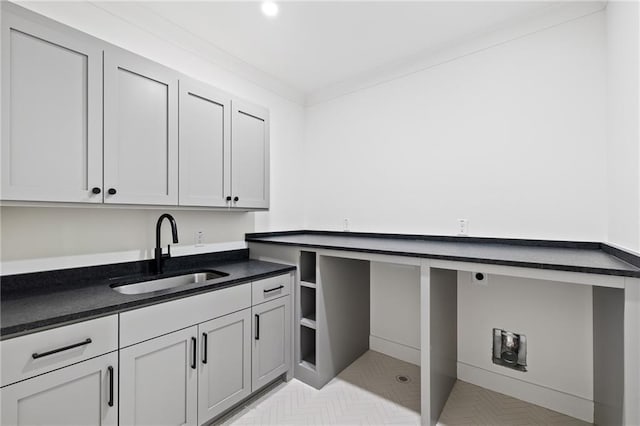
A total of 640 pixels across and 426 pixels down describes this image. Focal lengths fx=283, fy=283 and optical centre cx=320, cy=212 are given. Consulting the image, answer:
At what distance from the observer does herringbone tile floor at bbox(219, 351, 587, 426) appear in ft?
5.59

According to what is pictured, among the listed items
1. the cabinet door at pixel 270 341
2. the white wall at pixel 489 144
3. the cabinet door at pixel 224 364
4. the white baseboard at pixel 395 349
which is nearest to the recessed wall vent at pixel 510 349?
the white baseboard at pixel 395 349

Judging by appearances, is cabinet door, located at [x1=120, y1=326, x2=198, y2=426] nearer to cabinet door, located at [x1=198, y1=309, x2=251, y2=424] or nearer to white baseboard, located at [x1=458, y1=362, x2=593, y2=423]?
cabinet door, located at [x1=198, y1=309, x2=251, y2=424]

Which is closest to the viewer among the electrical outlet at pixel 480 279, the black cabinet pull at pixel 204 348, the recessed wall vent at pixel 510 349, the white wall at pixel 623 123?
the white wall at pixel 623 123

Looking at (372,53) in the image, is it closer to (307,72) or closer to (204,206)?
(307,72)

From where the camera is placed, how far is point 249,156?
7.22ft

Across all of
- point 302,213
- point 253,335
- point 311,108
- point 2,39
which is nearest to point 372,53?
point 311,108

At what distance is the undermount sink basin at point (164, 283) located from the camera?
168cm

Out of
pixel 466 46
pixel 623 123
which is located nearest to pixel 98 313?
pixel 623 123

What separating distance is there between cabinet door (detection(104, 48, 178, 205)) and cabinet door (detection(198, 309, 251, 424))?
81 centimetres

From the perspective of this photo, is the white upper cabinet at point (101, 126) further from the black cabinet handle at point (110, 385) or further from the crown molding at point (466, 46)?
the crown molding at point (466, 46)

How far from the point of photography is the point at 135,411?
50.8 inches

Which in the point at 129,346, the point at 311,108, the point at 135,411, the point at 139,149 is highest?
the point at 311,108

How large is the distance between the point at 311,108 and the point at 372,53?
949 mm

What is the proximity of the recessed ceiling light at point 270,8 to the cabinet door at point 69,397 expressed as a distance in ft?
6.82
